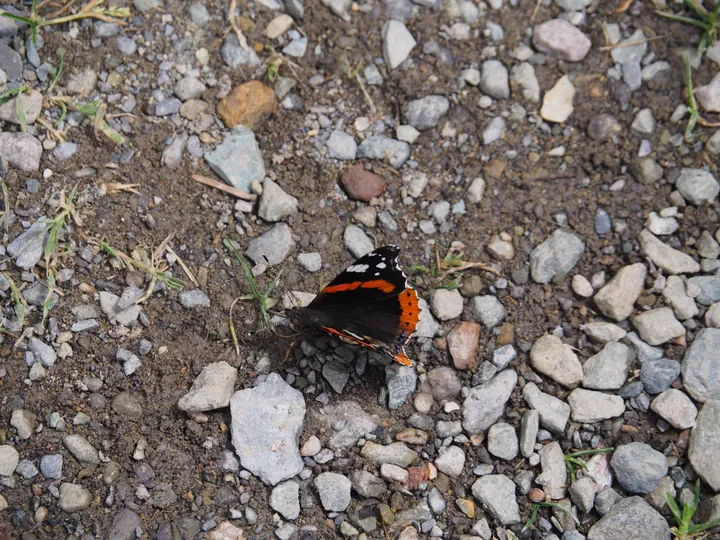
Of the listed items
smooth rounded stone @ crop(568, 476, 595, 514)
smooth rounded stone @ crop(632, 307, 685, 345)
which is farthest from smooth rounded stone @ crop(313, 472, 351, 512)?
smooth rounded stone @ crop(632, 307, 685, 345)

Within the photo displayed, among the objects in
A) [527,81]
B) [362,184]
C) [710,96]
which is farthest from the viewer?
[527,81]

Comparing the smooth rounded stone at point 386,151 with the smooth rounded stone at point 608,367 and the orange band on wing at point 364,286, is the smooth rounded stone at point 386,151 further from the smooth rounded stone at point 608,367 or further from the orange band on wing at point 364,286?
the smooth rounded stone at point 608,367

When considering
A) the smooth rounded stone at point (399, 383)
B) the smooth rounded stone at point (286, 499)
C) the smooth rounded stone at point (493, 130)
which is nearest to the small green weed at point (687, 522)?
the smooth rounded stone at point (399, 383)

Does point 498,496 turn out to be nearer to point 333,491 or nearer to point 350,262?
point 333,491

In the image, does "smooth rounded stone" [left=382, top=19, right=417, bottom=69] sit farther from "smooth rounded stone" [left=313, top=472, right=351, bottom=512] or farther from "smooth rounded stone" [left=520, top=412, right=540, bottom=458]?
"smooth rounded stone" [left=313, top=472, right=351, bottom=512]

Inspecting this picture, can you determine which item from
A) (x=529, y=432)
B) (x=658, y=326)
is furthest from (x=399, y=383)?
(x=658, y=326)

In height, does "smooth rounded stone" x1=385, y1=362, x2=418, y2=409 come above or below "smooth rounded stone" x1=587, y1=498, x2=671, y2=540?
above
